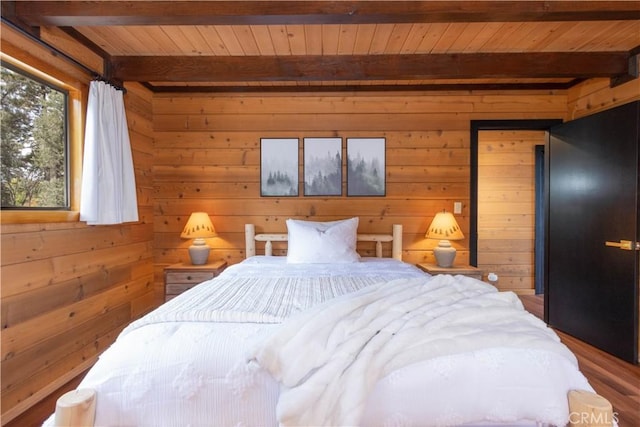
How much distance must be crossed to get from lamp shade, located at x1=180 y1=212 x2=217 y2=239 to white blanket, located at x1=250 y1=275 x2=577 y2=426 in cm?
205

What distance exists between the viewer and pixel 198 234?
3.01 m

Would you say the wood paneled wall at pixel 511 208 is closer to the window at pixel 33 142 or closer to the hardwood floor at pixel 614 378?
the hardwood floor at pixel 614 378

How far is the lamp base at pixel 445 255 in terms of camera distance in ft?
9.77

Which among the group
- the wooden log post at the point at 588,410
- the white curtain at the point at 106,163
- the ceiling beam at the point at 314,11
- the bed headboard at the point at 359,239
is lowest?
the wooden log post at the point at 588,410

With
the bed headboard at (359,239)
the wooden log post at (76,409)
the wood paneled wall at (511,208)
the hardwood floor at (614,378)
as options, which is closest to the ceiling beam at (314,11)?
the bed headboard at (359,239)

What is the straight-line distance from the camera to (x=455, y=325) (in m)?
1.21

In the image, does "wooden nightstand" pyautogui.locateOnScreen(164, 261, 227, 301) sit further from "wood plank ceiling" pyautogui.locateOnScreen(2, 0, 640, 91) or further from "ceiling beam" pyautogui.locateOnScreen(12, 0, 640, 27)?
"ceiling beam" pyautogui.locateOnScreen(12, 0, 640, 27)

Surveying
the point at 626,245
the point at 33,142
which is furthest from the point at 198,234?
the point at 626,245

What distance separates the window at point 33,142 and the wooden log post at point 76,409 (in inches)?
58.2

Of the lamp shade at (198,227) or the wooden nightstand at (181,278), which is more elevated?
the lamp shade at (198,227)

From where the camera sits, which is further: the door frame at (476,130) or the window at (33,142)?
the door frame at (476,130)

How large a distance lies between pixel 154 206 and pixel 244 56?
179 cm

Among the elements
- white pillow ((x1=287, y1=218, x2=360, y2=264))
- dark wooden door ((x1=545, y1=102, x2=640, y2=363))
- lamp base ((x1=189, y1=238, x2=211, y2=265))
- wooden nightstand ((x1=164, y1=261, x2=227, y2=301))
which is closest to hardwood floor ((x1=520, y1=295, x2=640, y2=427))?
dark wooden door ((x1=545, y1=102, x2=640, y2=363))

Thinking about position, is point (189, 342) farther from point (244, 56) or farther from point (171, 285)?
point (244, 56)
